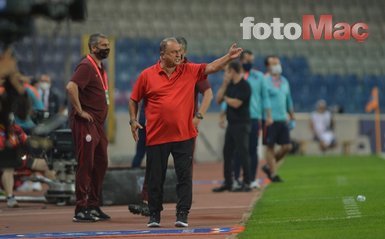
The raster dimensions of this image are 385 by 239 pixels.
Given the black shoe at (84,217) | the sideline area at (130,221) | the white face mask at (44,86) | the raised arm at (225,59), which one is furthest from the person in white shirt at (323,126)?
the raised arm at (225,59)

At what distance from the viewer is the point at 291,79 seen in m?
34.1

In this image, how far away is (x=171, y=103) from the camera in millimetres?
11914

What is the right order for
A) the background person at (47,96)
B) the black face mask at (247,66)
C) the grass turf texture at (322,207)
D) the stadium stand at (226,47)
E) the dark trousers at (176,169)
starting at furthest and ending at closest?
the stadium stand at (226,47), the background person at (47,96), the black face mask at (247,66), the dark trousers at (176,169), the grass turf texture at (322,207)

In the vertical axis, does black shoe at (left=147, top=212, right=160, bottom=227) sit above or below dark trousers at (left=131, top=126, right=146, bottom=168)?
below

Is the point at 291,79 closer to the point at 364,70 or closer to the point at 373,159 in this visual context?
the point at 364,70

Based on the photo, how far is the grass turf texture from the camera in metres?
10.8

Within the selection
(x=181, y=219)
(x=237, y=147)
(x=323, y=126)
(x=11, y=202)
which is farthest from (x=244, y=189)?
(x=323, y=126)

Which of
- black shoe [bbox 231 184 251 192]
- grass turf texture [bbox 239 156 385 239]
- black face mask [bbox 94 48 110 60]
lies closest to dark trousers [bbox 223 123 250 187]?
black shoe [bbox 231 184 251 192]

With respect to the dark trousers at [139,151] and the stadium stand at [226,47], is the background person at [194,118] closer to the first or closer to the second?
the dark trousers at [139,151]

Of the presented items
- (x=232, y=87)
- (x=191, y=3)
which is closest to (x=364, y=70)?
(x=191, y=3)

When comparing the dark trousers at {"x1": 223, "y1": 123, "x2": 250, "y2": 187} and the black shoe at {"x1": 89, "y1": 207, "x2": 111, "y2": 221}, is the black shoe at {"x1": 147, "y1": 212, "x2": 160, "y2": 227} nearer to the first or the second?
the black shoe at {"x1": 89, "y1": 207, "x2": 111, "y2": 221}

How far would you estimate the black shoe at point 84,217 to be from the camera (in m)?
13.1

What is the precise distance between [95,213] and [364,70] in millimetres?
22245

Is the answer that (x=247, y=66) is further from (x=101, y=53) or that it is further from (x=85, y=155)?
(x=85, y=155)
